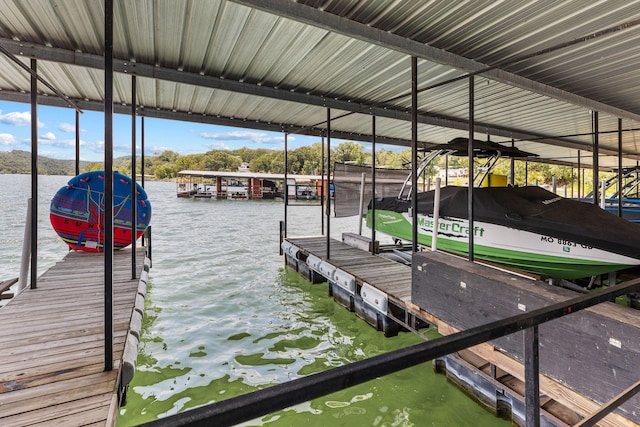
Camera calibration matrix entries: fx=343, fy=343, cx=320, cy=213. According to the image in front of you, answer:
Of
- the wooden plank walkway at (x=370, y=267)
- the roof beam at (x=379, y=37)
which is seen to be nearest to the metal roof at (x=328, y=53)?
the roof beam at (x=379, y=37)

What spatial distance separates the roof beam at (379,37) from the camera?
2.55m

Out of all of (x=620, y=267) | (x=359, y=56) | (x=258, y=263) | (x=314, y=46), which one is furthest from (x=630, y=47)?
(x=258, y=263)

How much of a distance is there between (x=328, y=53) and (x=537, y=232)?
3008 millimetres

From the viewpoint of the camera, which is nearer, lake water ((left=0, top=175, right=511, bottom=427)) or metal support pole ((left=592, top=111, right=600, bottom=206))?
lake water ((left=0, top=175, right=511, bottom=427))

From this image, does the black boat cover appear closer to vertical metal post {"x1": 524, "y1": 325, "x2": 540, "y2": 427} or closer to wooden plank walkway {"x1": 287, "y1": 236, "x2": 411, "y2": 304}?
wooden plank walkway {"x1": 287, "y1": 236, "x2": 411, "y2": 304}

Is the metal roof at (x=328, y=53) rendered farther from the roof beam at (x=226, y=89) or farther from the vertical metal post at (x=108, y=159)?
the vertical metal post at (x=108, y=159)

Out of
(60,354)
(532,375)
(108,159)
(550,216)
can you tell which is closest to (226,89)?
(108,159)

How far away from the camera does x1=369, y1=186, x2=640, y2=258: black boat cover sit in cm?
335

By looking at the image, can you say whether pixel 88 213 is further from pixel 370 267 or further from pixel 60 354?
pixel 370 267

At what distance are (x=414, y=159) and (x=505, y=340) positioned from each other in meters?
2.17

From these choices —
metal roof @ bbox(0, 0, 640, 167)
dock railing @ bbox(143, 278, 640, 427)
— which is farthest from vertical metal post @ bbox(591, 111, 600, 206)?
dock railing @ bbox(143, 278, 640, 427)

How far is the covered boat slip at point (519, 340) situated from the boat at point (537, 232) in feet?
3.35

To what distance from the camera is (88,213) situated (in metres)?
5.82

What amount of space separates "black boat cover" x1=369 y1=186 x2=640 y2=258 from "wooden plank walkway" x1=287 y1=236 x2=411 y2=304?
3.54 feet
